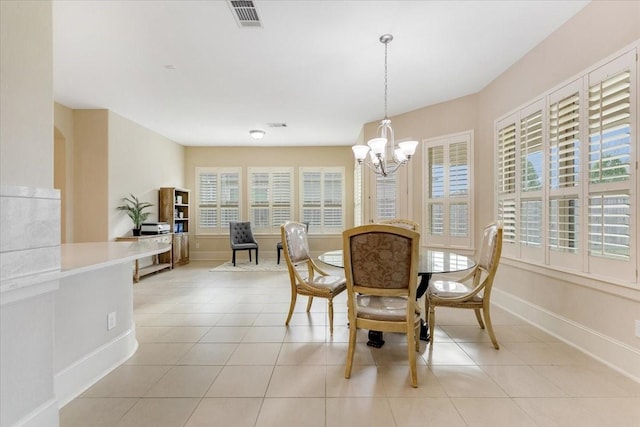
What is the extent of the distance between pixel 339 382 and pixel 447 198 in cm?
341

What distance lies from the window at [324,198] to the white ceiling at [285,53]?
2471 mm

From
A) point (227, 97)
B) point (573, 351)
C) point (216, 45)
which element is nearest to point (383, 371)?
point (573, 351)

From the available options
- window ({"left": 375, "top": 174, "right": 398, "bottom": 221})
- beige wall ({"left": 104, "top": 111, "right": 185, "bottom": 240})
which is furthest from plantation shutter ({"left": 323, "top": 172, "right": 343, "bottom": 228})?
beige wall ({"left": 104, "top": 111, "right": 185, "bottom": 240})

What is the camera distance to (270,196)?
7.46 m

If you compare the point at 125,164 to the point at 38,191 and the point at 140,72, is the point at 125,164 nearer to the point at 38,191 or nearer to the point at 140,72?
the point at 140,72

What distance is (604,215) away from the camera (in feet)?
7.37

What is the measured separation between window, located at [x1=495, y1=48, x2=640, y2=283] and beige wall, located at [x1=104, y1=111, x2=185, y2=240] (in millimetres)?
6050

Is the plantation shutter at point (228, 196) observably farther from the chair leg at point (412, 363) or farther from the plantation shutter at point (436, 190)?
the chair leg at point (412, 363)

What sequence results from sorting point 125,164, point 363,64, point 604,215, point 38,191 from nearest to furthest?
point 38,191, point 604,215, point 363,64, point 125,164

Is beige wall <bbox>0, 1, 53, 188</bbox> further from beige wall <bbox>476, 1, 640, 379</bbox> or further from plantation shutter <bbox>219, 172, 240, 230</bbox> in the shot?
plantation shutter <bbox>219, 172, 240, 230</bbox>

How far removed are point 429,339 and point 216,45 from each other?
3.57 metres

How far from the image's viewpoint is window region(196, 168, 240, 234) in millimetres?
7430

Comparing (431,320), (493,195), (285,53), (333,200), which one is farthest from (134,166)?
(493,195)

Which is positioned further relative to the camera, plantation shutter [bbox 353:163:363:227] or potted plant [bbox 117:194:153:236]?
plantation shutter [bbox 353:163:363:227]
